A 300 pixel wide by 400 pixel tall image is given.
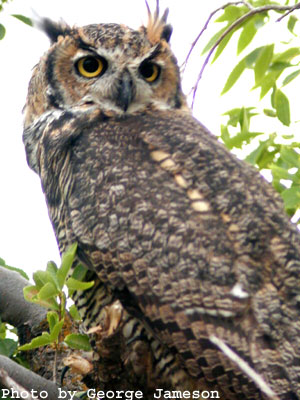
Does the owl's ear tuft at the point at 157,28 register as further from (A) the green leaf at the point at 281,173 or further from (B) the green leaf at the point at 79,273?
(B) the green leaf at the point at 79,273

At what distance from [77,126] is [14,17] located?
0.58 metres

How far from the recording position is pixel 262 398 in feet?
8.82

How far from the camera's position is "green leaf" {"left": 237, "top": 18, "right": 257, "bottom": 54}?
11.9ft

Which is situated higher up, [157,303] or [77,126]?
[77,126]

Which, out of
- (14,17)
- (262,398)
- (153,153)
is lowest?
(262,398)

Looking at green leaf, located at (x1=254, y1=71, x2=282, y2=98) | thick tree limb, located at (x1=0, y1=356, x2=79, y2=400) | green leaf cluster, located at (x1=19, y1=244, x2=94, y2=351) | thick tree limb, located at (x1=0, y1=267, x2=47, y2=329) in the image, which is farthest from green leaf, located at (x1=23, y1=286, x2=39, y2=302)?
green leaf, located at (x1=254, y1=71, x2=282, y2=98)

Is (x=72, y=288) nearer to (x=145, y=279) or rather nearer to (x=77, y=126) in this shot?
(x=145, y=279)

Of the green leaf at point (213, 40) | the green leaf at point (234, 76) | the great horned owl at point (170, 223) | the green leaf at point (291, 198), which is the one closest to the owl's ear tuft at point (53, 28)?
the great horned owl at point (170, 223)

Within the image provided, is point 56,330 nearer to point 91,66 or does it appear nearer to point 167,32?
point 91,66

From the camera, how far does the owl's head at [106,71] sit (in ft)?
11.9

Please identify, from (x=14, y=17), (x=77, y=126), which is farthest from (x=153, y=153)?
(x=14, y=17)

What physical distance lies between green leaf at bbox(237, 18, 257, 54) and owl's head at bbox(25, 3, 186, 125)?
1.20ft

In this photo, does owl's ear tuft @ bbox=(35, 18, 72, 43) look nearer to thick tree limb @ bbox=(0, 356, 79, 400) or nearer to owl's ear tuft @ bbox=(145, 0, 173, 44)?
owl's ear tuft @ bbox=(145, 0, 173, 44)

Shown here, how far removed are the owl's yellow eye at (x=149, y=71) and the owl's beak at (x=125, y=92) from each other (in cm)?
15
